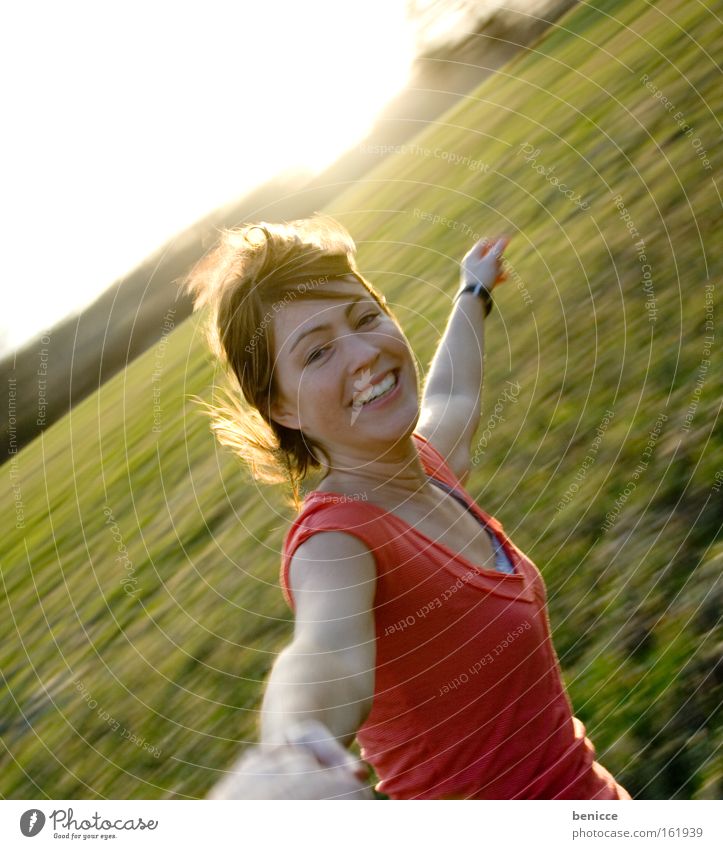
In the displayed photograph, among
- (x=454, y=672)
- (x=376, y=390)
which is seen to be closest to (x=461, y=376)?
(x=376, y=390)

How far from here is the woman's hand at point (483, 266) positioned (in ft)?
Answer: 3.54

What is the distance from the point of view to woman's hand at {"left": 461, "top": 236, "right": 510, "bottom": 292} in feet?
3.54

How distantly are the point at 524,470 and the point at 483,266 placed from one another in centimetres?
33

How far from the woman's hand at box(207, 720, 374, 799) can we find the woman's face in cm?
24

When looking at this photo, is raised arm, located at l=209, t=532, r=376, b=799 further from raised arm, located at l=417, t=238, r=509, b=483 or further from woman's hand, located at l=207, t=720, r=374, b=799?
raised arm, located at l=417, t=238, r=509, b=483

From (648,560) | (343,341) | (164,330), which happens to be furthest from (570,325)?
(343,341)

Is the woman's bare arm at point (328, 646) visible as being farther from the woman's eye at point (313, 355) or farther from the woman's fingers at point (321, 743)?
the woman's eye at point (313, 355)

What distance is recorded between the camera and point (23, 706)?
1.43 meters

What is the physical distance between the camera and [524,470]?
4.25 ft

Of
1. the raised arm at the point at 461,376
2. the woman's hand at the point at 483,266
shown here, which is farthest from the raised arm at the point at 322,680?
the woman's hand at the point at 483,266

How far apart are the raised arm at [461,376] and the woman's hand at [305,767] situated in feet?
1.14

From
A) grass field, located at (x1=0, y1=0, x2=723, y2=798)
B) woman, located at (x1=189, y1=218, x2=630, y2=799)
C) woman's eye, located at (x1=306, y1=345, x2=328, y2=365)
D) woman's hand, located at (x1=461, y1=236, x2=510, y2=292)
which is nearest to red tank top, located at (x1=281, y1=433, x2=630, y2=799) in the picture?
woman, located at (x1=189, y1=218, x2=630, y2=799)

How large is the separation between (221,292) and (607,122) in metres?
1.25

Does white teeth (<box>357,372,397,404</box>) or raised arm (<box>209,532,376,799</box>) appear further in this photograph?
white teeth (<box>357,372,397,404</box>)
